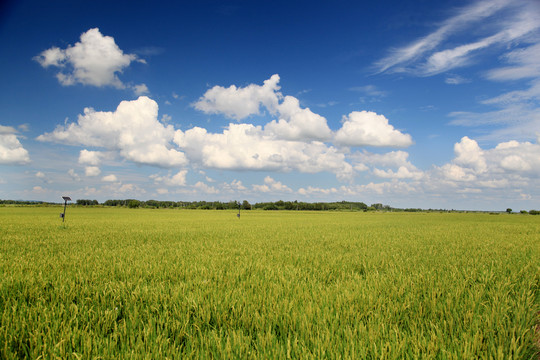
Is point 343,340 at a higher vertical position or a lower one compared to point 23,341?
higher

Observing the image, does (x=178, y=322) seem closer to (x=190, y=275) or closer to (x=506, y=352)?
(x=190, y=275)

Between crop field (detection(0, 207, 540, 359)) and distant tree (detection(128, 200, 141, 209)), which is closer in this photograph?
crop field (detection(0, 207, 540, 359))

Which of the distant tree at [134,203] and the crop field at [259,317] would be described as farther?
the distant tree at [134,203]

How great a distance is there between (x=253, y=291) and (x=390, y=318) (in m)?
2.13

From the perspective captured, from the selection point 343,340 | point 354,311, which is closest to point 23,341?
point 343,340

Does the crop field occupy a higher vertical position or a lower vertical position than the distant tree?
higher

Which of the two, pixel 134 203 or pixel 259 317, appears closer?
pixel 259 317

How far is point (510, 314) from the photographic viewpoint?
144 inches

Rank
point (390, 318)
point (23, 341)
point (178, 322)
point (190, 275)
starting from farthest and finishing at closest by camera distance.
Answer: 1. point (190, 275)
2. point (390, 318)
3. point (178, 322)
4. point (23, 341)

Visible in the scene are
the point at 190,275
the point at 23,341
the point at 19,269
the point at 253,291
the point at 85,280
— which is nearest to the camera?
A: the point at 23,341

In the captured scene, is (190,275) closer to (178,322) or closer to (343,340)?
(178,322)

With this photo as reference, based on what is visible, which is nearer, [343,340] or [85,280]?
[343,340]

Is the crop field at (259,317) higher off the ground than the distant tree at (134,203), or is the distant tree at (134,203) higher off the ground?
the crop field at (259,317)

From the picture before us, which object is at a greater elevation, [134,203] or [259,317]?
[259,317]
